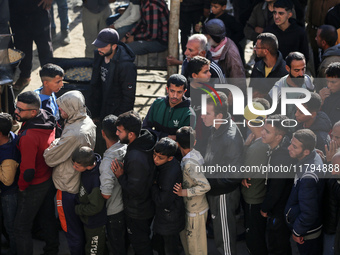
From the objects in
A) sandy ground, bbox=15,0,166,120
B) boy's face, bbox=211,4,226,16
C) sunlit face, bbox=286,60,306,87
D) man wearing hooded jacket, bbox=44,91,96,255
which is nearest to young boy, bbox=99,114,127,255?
man wearing hooded jacket, bbox=44,91,96,255

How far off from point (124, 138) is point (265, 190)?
1497 mm

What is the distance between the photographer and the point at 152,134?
16.5ft

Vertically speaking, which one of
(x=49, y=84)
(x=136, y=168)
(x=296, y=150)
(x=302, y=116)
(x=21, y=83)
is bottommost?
(x=21, y=83)

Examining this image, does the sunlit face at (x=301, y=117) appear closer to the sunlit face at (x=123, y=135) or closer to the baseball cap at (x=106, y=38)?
the sunlit face at (x=123, y=135)

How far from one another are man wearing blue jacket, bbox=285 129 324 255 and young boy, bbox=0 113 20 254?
273cm

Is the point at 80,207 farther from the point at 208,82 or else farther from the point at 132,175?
the point at 208,82

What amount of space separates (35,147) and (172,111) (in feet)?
4.89

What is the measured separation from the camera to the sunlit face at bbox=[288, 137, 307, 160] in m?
4.54

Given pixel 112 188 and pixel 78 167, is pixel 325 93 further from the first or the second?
pixel 78 167

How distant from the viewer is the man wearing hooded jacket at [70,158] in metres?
5.04

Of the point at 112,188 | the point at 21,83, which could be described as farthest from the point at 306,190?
the point at 21,83

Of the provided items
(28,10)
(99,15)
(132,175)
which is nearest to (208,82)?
(132,175)

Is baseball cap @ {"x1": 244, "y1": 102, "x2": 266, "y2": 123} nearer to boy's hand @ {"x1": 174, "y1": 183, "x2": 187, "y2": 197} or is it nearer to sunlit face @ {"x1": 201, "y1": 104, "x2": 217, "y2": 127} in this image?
sunlit face @ {"x1": 201, "y1": 104, "x2": 217, "y2": 127}

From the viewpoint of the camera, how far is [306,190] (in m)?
4.46
